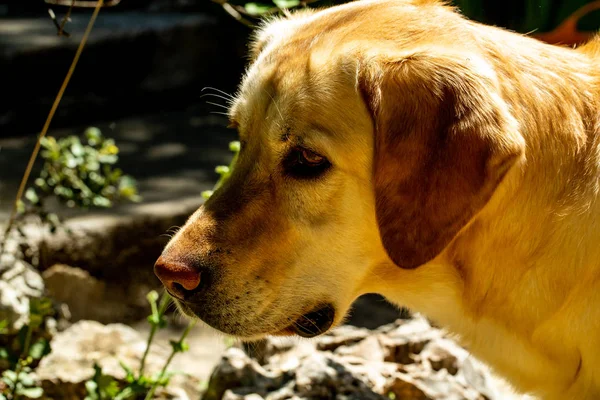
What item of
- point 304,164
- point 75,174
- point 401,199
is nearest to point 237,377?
point 304,164

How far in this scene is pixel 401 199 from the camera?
2.56m

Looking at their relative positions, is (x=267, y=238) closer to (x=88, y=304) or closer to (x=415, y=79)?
(x=415, y=79)

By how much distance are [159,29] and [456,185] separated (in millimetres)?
6055

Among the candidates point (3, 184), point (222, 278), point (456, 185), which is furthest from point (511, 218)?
point (3, 184)

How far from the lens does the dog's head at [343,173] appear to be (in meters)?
2.51

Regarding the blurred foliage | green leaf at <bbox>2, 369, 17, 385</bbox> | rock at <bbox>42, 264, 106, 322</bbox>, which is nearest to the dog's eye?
green leaf at <bbox>2, 369, 17, 385</bbox>

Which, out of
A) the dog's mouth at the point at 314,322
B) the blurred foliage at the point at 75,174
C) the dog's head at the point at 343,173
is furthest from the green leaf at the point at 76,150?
the dog's mouth at the point at 314,322

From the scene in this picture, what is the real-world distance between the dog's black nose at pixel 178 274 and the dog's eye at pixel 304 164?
0.42 meters

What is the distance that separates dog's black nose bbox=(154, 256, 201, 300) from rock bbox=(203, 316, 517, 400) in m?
0.71

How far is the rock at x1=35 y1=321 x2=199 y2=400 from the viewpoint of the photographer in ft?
11.8

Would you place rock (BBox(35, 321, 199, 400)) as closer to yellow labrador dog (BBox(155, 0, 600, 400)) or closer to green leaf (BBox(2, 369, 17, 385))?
green leaf (BBox(2, 369, 17, 385))

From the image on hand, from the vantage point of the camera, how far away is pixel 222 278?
2.65 metres

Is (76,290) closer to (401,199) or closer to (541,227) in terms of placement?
(401,199)

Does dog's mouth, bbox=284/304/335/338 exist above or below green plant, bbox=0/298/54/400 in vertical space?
above
